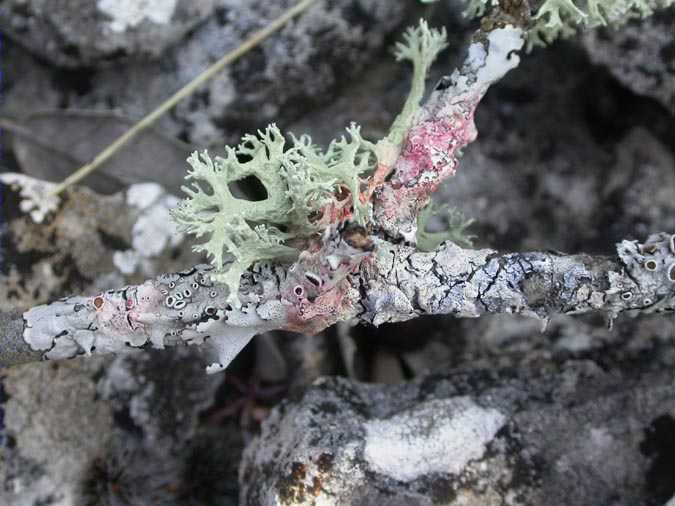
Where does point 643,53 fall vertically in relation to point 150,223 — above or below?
above

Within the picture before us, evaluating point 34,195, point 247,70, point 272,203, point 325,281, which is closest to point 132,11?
point 247,70

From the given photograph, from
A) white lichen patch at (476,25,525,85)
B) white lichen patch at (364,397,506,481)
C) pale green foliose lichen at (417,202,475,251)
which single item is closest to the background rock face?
white lichen patch at (364,397,506,481)

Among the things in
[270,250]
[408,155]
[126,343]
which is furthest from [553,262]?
[126,343]

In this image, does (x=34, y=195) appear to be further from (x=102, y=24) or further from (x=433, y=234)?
(x=433, y=234)

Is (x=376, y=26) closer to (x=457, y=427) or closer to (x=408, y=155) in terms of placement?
(x=408, y=155)

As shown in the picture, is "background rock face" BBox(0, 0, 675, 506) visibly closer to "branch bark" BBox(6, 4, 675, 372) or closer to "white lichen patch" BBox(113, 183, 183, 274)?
"white lichen patch" BBox(113, 183, 183, 274)
